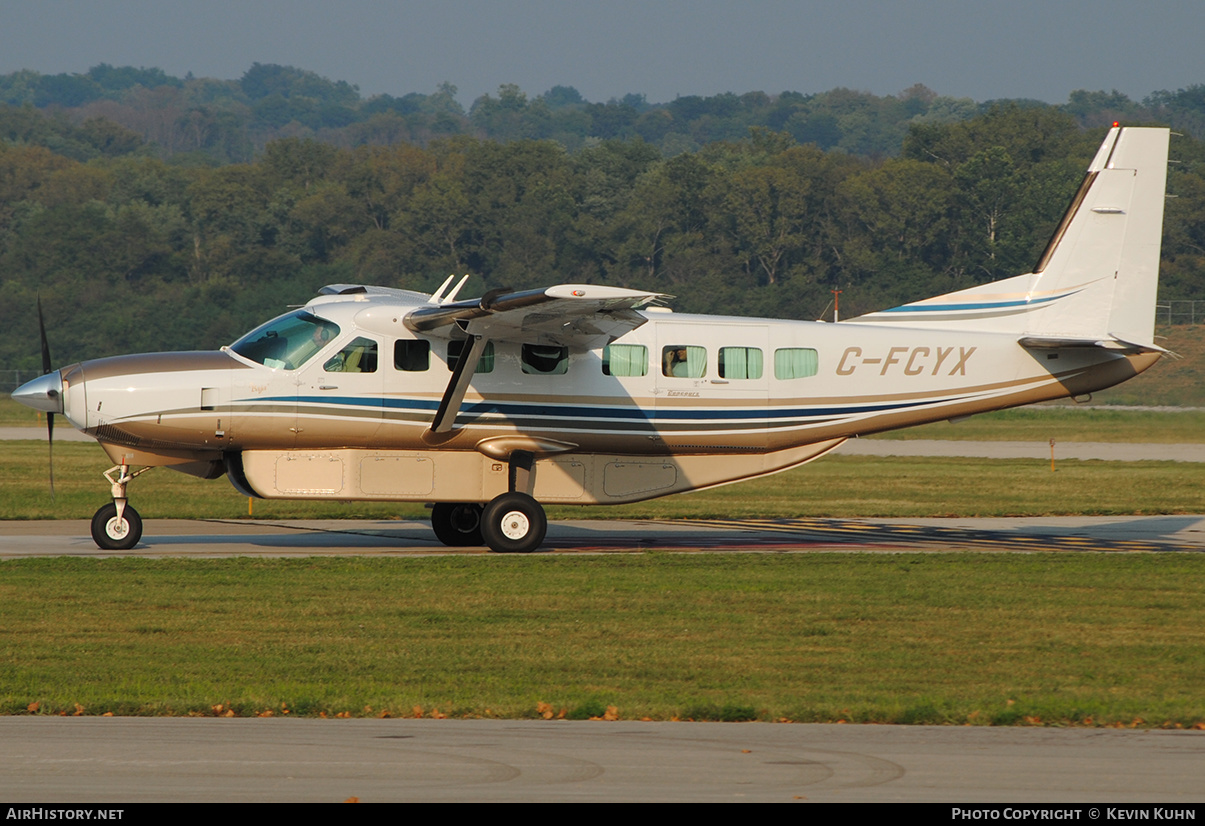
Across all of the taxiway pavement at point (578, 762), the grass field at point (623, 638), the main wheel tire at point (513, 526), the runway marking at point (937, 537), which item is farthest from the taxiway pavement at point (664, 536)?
the taxiway pavement at point (578, 762)

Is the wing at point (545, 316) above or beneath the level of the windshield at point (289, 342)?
above

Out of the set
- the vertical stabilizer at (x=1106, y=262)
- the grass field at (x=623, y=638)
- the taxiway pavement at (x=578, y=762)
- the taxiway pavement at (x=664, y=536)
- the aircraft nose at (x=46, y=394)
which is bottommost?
the taxiway pavement at (x=664, y=536)

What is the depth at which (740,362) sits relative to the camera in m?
19.8

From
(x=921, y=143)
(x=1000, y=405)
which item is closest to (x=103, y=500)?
(x=1000, y=405)

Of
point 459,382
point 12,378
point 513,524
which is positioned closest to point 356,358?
point 459,382

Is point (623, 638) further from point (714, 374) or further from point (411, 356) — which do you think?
point (714, 374)

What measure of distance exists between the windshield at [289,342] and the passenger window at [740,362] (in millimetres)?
5416

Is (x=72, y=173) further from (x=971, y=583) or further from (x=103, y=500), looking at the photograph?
(x=971, y=583)

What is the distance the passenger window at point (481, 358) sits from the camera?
18.9 metres

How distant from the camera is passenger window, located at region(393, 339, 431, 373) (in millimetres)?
18797

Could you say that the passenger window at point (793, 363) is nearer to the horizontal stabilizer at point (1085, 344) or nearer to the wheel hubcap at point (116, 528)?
the horizontal stabilizer at point (1085, 344)

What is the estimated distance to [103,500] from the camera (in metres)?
26.5

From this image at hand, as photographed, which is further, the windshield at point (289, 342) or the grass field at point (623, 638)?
the windshield at point (289, 342)

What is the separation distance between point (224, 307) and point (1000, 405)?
67370 mm
